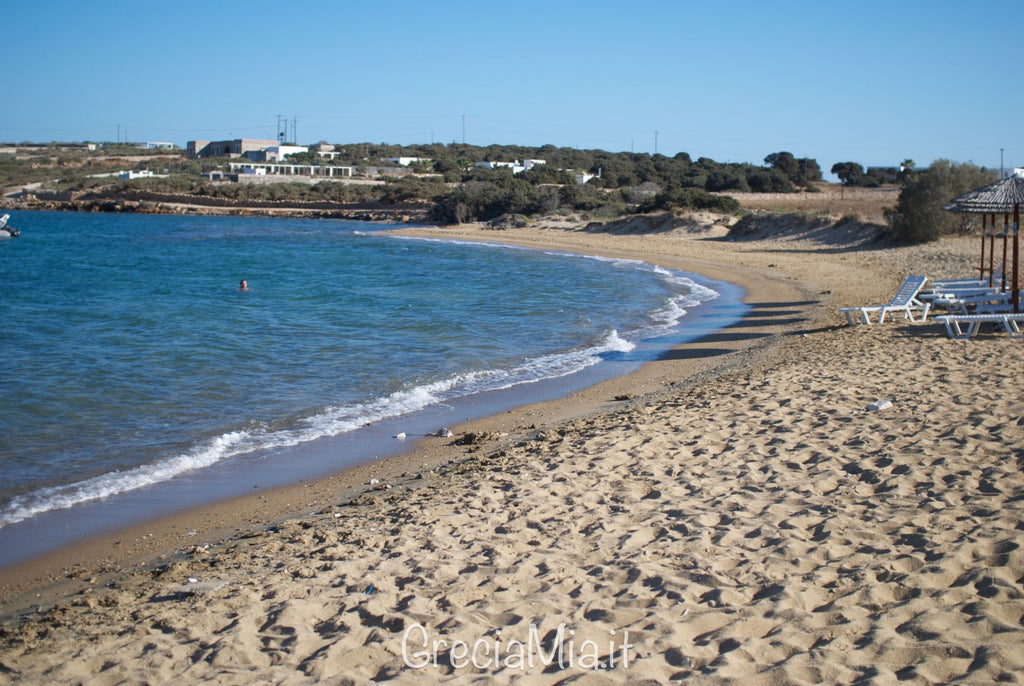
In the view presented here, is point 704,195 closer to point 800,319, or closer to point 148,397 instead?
point 800,319

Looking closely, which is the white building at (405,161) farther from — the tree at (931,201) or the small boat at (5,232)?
the tree at (931,201)

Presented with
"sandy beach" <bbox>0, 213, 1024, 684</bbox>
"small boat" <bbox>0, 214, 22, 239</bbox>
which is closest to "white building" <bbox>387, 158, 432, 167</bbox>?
"small boat" <bbox>0, 214, 22, 239</bbox>

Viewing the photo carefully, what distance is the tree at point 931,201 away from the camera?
2747cm

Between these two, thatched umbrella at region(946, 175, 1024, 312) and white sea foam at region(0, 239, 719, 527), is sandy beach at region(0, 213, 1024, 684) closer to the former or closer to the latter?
white sea foam at region(0, 239, 719, 527)

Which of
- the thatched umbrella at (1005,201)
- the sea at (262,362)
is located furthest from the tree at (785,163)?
the thatched umbrella at (1005,201)

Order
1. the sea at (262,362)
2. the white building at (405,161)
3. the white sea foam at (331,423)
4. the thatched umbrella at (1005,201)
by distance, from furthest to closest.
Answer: the white building at (405,161) < the thatched umbrella at (1005,201) < the sea at (262,362) < the white sea foam at (331,423)

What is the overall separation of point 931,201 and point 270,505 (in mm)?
27392

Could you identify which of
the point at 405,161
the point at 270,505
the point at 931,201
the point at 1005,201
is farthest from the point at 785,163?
the point at 270,505

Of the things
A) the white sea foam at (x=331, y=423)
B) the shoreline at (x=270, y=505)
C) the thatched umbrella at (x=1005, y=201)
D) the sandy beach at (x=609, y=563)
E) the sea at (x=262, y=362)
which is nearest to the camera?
the sandy beach at (x=609, y=563)

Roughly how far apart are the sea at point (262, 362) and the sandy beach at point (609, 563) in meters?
0.90

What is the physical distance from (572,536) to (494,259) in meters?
29.4

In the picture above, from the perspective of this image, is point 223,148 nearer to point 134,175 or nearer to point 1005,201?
point 134,175

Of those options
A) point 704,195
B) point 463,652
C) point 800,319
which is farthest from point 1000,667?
point 704,195

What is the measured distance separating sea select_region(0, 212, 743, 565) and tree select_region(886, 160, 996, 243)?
860 cm
